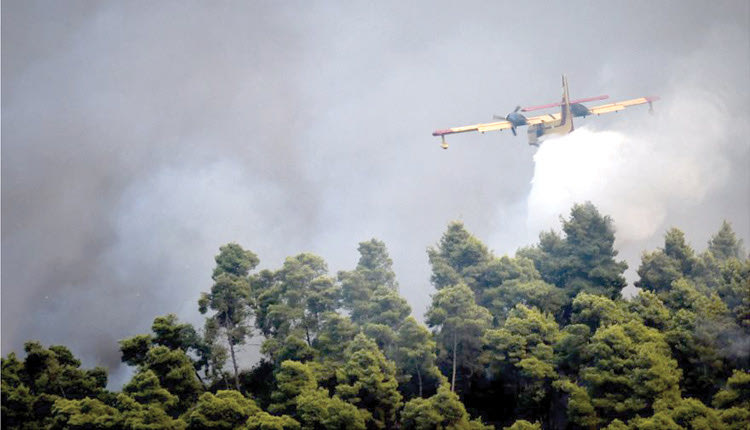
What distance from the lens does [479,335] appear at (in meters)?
68.1

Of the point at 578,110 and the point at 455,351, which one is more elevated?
the point at 578,110

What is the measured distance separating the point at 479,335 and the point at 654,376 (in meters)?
15.5

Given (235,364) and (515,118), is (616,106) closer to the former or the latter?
A: (515,118)

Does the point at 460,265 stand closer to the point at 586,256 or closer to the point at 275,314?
the point at 586,256

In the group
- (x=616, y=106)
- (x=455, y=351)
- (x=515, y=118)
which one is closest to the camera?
(x=455, y=351)

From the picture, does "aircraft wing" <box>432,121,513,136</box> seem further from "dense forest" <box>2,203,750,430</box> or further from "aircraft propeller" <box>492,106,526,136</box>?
"dense forest" <box>2,203,750,430</box>

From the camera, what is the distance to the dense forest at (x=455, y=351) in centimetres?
5919

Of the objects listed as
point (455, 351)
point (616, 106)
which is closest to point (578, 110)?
point (616, 106)

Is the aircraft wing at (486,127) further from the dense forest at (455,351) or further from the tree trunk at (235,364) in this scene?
the tree trunk at (235,364)

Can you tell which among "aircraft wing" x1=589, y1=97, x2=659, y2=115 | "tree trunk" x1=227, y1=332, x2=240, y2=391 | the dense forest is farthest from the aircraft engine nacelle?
"tree trunk" x1=227, y1=332, x2=240, y2=391

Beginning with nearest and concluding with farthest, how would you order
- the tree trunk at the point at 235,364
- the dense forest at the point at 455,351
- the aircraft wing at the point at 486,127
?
1. the dense forest at the point at 455,351
2. the tree trunk at the point at 235,364
3. the aircraft wing at the point at 486,127

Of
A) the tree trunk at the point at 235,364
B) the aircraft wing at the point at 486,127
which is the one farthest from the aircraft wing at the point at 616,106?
the tree trunk at the point at 235,364

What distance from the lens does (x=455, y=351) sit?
2643 inches

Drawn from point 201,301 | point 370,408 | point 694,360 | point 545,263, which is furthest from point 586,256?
point 201,301
